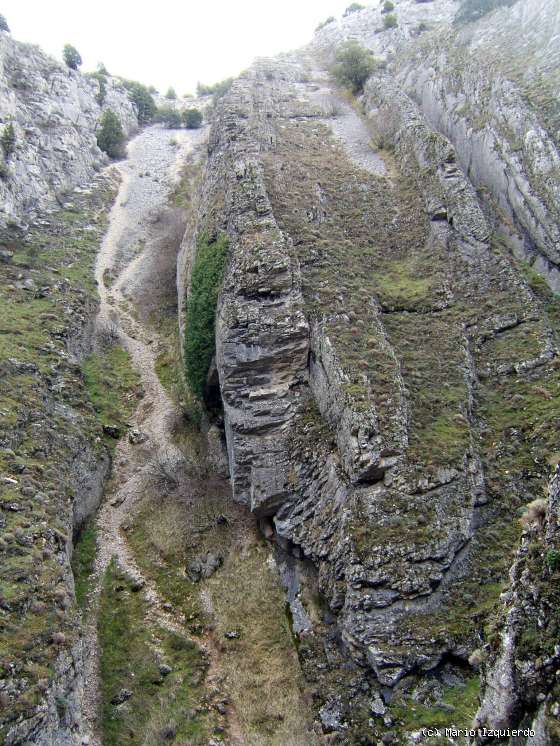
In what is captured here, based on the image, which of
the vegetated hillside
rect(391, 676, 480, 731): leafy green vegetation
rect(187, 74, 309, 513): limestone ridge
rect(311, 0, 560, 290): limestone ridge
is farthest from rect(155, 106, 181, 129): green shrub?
rect(391, 676, 480, 731): leafy green vegetation

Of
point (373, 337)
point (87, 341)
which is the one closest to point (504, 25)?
point (373, 337)

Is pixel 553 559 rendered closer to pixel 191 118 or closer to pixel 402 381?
pixel 402 381

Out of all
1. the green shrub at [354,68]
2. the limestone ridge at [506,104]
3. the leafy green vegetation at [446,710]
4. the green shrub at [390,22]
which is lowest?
the leafy green vegetation at [446,710]

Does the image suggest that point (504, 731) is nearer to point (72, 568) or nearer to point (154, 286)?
point (72, 568)

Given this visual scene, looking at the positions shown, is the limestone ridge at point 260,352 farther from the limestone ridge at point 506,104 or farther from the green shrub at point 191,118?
the green shrub at point 191,118

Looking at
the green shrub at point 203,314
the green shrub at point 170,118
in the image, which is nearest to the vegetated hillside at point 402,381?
the green shrub at point 203,314

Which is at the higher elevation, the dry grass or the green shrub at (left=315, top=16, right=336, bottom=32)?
the green shrub at (left=315, top=16, right=336, bottom=32)

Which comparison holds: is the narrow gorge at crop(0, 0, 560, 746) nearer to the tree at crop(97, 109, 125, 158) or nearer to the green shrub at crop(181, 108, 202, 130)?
the tree at crop(97, 109, 125, 158)
